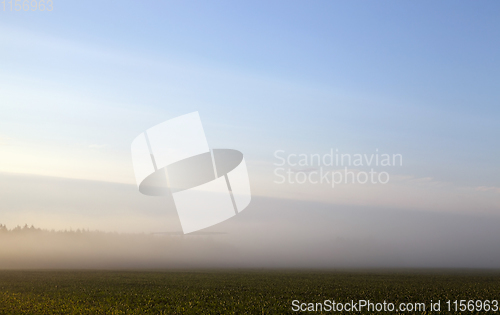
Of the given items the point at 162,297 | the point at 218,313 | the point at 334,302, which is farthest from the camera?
the point at 162,297

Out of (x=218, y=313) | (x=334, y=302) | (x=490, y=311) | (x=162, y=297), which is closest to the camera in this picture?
(x=218, y=313)

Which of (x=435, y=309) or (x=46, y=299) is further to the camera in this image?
(x=46, y=299)

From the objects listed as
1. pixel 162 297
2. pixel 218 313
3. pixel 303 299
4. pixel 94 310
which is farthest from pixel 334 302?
pixel 94 310

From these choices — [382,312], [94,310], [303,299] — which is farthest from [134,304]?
[382,312]

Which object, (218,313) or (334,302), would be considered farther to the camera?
(334,302)

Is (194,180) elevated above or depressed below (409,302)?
above

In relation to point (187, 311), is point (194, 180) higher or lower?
higher

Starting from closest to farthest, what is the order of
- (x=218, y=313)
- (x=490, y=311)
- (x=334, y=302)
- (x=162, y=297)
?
1. (x=218, y=313)
2. (x=490, y=311)
3. (x=334, y=302)
4. (x=162, y=297)

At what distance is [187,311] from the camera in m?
35.8

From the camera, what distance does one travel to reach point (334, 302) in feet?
139

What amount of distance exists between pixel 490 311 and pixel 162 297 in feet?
106

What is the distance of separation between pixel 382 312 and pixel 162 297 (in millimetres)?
23024

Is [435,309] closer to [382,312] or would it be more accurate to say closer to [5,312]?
[382,312]

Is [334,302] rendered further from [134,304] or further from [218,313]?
[134,304]
